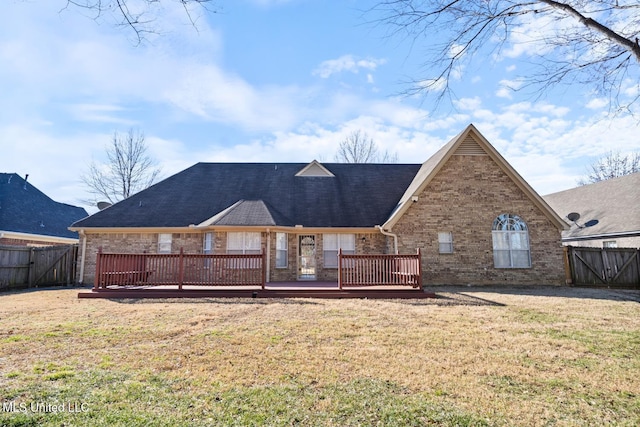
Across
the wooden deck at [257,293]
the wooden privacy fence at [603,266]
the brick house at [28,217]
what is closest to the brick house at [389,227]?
the wooden privacy fence at [603,266]

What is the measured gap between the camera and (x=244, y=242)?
14.6 meters

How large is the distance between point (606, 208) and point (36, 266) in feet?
95.9

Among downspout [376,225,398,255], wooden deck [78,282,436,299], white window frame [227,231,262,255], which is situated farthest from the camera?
white window frame [227,231,262,255]

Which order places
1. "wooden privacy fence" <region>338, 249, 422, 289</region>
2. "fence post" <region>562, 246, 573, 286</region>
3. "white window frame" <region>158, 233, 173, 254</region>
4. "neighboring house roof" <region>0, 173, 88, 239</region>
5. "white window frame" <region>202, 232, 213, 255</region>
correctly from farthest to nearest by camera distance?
"neighboring house roof" <region>0, 173, 88, 239</region>, "white window frame" <region>158, 233, 173, 254</region>, "white window frame" <region>202, 232, 213, 255</region>, "fence post" <region>562, 246, 573, 286</region>, "wooden privacy fence" <region>338, 249, 422, 289</region>

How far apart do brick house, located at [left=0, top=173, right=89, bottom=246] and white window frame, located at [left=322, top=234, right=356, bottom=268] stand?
16.0 metres

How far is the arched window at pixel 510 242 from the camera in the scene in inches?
563

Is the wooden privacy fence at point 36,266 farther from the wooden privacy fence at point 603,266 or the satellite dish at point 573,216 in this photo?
the satellite dish at point 573,216

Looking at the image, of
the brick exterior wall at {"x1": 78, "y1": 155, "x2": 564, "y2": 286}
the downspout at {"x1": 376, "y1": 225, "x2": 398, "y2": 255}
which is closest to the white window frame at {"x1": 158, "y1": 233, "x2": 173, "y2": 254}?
the brick exterior wall at {"x1": 78, "y1": 155, "x2": 564, "y2": 286}

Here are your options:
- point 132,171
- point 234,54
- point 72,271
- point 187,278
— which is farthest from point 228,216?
point 132,171

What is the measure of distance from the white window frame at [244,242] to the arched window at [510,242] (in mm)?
9985

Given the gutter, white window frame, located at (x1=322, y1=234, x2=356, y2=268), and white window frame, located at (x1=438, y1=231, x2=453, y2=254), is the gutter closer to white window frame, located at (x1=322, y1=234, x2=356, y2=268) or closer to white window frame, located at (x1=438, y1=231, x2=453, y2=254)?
white window frame, located at (x1=438, y1=231, x2=453, y2=254)

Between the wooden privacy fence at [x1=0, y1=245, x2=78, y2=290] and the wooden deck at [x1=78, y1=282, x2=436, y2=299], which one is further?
the wooden privacy fence at [x1=0, y1=245, x2=78, y2=290]

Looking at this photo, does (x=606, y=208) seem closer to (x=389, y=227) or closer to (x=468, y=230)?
(x=468, y=230)

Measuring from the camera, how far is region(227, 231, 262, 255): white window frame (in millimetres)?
14531
